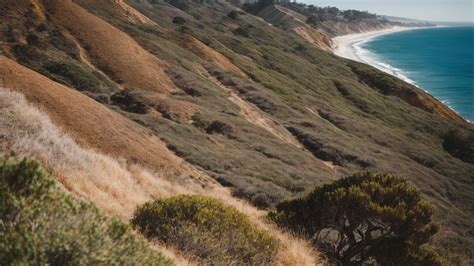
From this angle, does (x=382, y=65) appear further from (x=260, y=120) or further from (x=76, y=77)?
(x=76, y=77)

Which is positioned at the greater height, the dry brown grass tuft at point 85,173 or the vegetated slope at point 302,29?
the vegetated slope at point 302,29

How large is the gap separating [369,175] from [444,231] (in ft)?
41.5

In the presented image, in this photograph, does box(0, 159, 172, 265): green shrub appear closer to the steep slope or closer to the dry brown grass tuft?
the dry brown grass tuft

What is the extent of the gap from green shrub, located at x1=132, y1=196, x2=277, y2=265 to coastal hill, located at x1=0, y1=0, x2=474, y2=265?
43 centimetres

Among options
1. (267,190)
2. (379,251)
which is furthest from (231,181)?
(379,251)

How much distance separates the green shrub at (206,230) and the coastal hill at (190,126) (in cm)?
43

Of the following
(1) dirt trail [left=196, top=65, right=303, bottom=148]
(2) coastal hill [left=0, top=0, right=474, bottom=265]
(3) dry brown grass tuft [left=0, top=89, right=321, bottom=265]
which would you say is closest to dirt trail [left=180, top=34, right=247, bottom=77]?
(2) coastal hill [left=0, top=0, right=474, bottom=265]

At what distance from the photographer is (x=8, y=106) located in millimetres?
11672

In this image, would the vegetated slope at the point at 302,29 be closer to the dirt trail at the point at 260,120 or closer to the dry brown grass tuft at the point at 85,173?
the dirt trail at the point at 260,120

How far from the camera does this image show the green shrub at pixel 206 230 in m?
7.37

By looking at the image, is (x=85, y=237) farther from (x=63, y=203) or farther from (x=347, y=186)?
(x=347, y=186)

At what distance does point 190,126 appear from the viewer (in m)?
25.3

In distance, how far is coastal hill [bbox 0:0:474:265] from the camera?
10.9 metres

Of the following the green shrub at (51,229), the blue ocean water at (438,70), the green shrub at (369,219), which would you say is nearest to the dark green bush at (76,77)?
the green shrub at (369,219)
